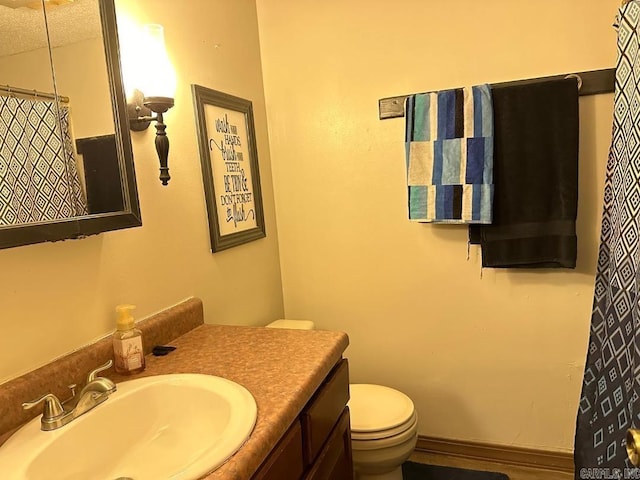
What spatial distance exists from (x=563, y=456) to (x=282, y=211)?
1587mm

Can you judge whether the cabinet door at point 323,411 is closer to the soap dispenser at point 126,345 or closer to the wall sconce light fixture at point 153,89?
the soap dispenser at point 126,345

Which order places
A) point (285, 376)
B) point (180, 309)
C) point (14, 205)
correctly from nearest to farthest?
1. point (14, 205)
2. point (285, 376)
3. point (180, 309)

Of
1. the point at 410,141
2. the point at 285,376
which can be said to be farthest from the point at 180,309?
the point at 410,141

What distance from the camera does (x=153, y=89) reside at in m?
1.28

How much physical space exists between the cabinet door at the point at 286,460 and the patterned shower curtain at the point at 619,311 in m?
0.65

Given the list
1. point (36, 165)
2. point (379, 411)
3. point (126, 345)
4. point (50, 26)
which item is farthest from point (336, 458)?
point (50, 26)

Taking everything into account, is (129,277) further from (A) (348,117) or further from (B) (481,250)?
(B) (481,250)

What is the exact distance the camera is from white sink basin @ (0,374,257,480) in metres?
0.80

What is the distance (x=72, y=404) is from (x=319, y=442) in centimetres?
56

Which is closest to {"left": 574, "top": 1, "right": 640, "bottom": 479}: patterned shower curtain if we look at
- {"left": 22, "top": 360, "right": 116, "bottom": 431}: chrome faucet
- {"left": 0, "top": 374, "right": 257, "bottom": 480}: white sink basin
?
{"left": 0, "top": 374, "right": 257, "bottom": 480}: white sink basin

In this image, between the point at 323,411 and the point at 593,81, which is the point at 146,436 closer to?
the point at 323,411

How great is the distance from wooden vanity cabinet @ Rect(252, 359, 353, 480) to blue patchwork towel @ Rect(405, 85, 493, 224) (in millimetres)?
800

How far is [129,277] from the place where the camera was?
1.30 metres

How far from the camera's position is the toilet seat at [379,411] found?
164 cm
